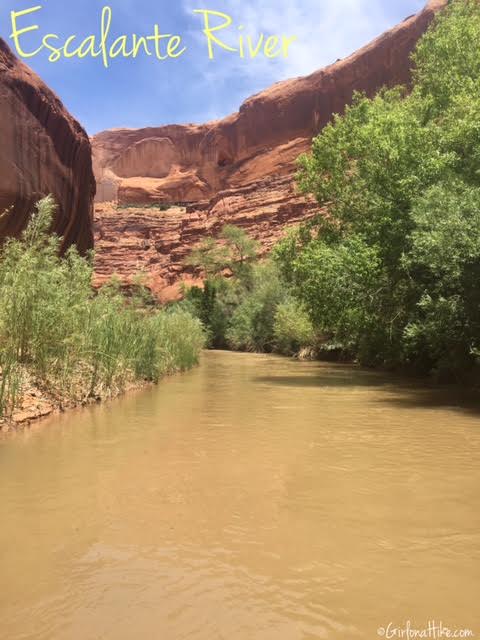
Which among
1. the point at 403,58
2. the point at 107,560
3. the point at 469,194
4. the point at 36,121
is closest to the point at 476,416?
the point at 469,194

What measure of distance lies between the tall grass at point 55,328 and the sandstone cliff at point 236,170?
1561 inches

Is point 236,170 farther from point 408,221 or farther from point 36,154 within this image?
point 408,221

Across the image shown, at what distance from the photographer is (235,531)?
3.30 metres

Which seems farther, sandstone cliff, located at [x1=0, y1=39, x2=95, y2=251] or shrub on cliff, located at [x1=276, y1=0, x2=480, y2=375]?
sandstone cliff, located at [x1=0, y1=39, x2=95, y2=251]

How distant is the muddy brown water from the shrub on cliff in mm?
3990

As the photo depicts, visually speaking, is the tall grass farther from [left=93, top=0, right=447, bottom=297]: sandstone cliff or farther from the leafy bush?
[left=93, top=0, right=447, bottom=297]: sandstone cliff

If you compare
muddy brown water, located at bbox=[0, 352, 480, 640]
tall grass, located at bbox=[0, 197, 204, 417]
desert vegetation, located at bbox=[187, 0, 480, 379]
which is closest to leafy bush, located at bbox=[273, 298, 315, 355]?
desert vegetation, located at bbox=[187, 0, 480, 379]

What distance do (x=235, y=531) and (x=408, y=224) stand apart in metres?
10.9

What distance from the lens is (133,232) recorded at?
6319 cm

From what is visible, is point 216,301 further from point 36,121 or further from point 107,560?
point 107,560

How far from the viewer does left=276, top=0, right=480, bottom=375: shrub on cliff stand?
395 inches

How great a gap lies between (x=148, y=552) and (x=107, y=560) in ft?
0.73

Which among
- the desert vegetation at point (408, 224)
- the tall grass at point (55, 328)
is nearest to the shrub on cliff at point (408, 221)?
the desert vegetation at point (408, 224)

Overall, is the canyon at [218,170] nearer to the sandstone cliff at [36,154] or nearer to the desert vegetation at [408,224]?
the desert vegetation at [408,224]
